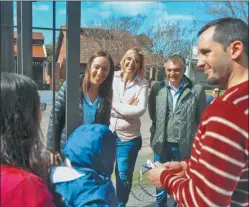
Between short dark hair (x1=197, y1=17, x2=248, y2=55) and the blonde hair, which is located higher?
short dark hair (x1=197, y1=17, x2=248, y2=55)

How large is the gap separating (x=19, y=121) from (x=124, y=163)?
2046 mm

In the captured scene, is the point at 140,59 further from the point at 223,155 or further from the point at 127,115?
the point at 223,155

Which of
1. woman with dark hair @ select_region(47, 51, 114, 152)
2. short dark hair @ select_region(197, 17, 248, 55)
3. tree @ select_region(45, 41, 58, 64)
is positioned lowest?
woman with dark hair @ select_region(47, 51, 114, 152)

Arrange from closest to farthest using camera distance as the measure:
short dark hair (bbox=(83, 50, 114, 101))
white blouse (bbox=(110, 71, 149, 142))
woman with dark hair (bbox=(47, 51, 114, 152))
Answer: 1. woman with dark hair (bbox=(47, 51, 114, 152))
2. short dark hair (bbox=(83, 50, 114, 101))
3. white blouse (bbox=(110, 71, 149, 142))

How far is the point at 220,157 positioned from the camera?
3.70 feet

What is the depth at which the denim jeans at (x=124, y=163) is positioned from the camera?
124 inches

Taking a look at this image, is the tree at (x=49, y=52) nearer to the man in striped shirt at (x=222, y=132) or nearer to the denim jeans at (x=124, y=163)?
the man in striped shirt at (x=222, y=132)

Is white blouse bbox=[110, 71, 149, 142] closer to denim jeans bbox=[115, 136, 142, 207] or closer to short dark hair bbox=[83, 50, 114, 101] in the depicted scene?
denim jeans bbox=[115, 136, 142, 207]

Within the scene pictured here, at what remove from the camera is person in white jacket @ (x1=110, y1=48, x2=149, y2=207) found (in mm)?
3154

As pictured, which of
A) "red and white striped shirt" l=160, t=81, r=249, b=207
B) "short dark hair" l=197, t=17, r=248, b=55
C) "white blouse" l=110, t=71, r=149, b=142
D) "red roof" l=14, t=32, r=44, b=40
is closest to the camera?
"red and white striped shirt" l=160, t=81, r=249, b=207

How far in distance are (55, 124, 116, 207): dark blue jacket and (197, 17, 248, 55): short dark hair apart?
73 centimetres

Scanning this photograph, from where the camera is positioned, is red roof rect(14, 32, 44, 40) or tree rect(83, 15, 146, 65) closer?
red roof rect(14, 32, 44, 40)

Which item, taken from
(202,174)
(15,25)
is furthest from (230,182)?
(15,25)

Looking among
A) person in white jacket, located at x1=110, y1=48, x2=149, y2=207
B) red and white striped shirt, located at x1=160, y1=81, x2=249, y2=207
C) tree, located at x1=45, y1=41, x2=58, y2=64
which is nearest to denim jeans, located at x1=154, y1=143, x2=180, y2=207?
person in white jacket, located at x1=110, y1=48, x2=149, y2=207
